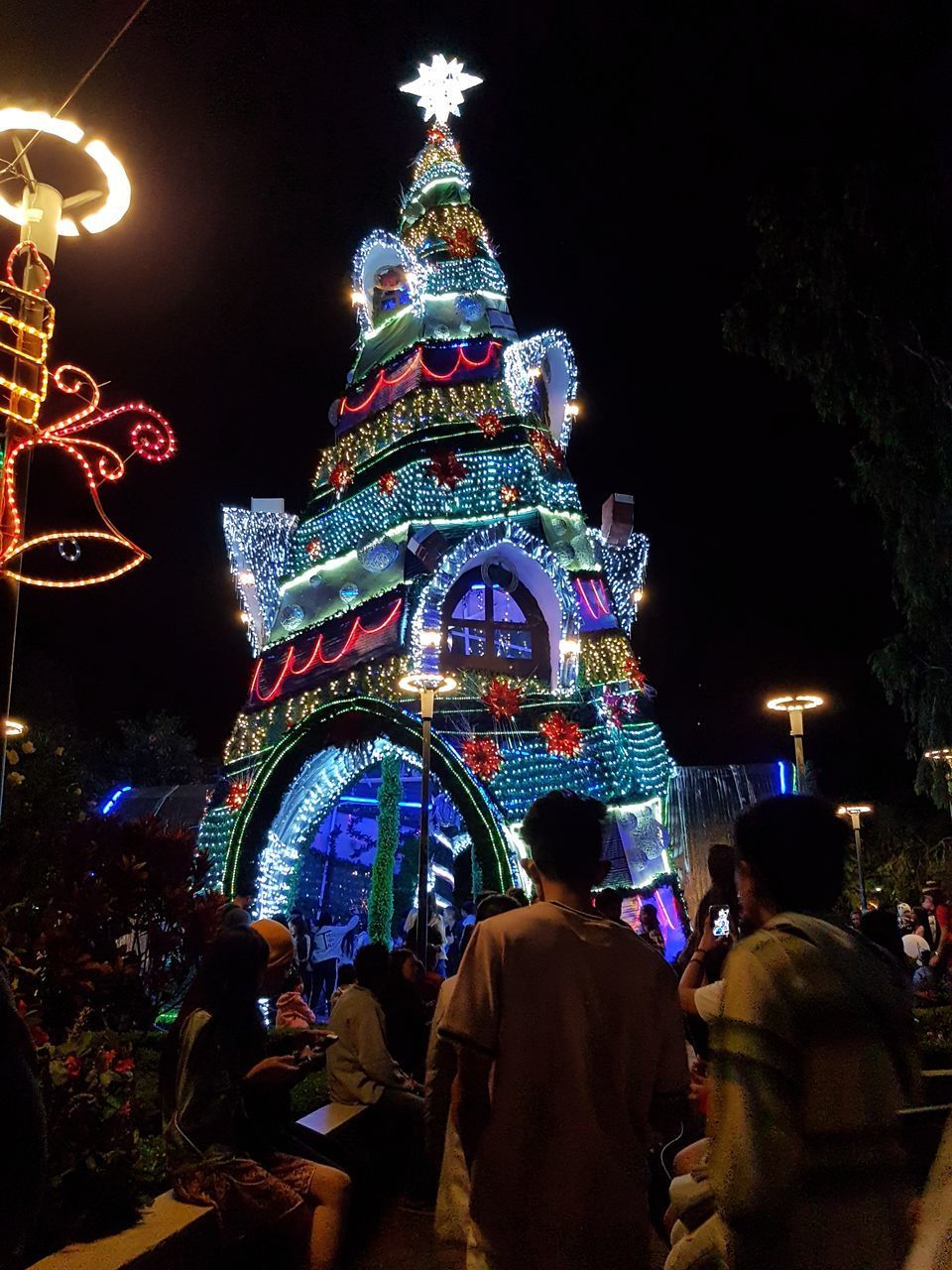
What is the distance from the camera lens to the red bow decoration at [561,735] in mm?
16000

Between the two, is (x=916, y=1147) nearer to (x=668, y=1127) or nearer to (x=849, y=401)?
(x=668, y=1127)

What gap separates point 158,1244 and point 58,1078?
0.76 m

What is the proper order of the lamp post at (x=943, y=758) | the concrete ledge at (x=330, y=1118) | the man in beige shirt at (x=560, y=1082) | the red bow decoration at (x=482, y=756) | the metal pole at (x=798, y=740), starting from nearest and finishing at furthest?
the man in beige shirt at (x=560, y=1082) < the concrete ledge at (x=330, y=1118) < the metal pole at (x=798, y=740) < the lamp post at (x=943, y=758) < the red bow decoration at (x=482, y=756)

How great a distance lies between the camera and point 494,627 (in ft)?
Answer: 57.3

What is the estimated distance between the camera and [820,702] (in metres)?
12.1

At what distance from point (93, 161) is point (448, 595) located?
11718 mm

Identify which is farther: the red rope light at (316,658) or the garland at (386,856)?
the red rope light at (316,658)

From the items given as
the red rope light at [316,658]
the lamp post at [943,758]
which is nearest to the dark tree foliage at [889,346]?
the lamp post at [943,758]

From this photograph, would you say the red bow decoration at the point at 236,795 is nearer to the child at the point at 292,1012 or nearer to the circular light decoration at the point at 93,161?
the child at the point at 292,1012

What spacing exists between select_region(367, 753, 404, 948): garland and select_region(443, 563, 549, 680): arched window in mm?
2481

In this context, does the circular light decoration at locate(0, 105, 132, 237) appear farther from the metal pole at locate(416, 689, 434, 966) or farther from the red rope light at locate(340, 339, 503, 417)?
the red rope light at locate(340, 339, 503, 417)

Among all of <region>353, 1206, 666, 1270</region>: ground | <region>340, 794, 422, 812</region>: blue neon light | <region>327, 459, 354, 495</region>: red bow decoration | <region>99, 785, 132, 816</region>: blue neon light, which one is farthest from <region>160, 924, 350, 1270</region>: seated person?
<region>99, 785, 132, 816</region>: blue neon light

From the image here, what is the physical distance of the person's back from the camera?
1881 mm

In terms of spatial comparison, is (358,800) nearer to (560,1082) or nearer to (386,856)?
(386,856)
